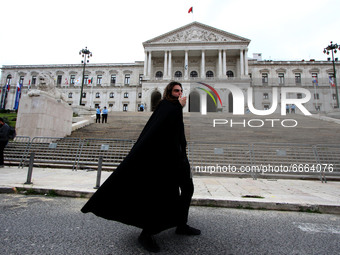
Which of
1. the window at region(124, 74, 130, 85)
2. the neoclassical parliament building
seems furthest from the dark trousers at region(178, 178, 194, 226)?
the window at region(124, 74, 130, 85)

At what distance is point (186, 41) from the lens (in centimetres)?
4584

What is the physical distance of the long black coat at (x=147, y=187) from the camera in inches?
80.3

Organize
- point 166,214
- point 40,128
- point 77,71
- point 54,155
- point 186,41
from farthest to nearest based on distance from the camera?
point 77,71 → point 186,41 → point 40,128 → point 54,155 → point 166,214

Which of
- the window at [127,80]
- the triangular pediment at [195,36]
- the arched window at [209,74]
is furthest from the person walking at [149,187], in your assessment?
the window at [127,80]

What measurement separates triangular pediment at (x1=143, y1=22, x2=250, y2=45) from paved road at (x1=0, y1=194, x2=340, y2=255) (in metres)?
47.2

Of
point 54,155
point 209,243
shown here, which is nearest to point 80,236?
point 209,243

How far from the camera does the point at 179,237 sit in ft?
7.34

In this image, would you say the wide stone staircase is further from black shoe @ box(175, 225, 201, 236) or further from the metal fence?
black shoe @ box(175, 225, 201, 236)

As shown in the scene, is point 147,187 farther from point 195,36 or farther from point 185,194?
point 195,36

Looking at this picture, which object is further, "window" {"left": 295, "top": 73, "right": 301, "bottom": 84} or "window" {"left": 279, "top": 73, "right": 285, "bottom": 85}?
"window" {"left": 279, "top": 73, "right": 285, "bottom": 85}

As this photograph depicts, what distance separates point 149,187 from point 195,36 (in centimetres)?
4917

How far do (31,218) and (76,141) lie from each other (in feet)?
21.6

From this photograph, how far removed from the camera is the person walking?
2031 millimetres

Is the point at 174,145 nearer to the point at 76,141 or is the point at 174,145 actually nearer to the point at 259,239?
the point at 259,239
